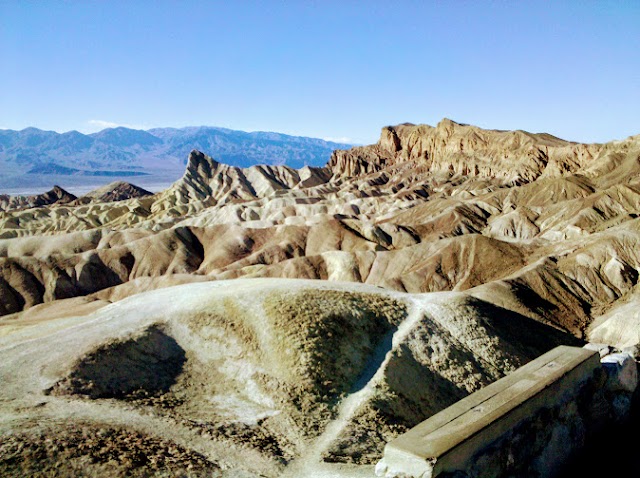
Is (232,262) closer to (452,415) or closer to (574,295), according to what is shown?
(574,295)

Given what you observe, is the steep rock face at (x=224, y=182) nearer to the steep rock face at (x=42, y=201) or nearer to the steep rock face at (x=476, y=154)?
the steep rock face at (x=476, y=154)

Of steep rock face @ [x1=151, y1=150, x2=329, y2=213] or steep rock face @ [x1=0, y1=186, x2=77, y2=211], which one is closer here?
steep rock face @ [x1=151, y1=150, x2=329, y2=213]

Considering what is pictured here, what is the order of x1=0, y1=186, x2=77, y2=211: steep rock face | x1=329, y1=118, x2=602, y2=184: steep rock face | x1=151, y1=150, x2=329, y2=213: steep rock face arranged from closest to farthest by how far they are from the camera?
1. x1=329, y1=118, x2=602, y2=184: steep rock face
2. x1=151, y1=150, x2=329, y2=213: steep rock face
3. x1=0, y1=186, x2=77, y2=211: steep rock face

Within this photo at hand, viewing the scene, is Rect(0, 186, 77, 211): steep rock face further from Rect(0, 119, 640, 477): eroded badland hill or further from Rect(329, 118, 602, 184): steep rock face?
Rect(0, 119, 640, 477): eroded badland hill

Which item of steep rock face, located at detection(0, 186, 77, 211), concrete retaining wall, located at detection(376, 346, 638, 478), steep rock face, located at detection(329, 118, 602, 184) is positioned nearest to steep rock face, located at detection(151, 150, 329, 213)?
steep rock face, located at detection(329, 118, 602, 184)

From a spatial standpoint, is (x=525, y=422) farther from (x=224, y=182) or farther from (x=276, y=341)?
(x=224, y=182)

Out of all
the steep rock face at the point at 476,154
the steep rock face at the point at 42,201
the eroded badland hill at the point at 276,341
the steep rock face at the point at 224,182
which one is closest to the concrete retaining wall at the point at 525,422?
the eroded badland hill at the point at 276,341

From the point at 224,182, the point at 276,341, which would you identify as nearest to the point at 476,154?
the point at 224,182
